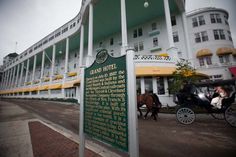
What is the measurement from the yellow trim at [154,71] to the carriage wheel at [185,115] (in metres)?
6.06

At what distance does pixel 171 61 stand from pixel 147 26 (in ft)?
34.7

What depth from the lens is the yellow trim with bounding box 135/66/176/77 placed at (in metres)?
11.6

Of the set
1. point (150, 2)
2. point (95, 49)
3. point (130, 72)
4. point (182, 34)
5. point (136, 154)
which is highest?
point (150, 2)

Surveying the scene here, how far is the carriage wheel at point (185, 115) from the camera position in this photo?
576cm

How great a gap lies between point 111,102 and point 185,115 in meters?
5.66

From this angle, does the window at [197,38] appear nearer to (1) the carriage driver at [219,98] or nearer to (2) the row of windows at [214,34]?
(2) the row of windows at [214,34]

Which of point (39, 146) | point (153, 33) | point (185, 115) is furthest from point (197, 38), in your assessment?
point (39, 146)

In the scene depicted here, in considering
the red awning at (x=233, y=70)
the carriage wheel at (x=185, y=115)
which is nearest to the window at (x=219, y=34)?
the red awning at (x=233, y=70)

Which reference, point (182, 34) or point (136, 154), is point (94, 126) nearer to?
point (136, 154)

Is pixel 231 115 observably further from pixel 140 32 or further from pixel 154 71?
pixel 140 32

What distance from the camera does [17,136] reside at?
14.6 feet

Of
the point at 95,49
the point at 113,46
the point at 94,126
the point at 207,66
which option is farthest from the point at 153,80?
the point at 95,49

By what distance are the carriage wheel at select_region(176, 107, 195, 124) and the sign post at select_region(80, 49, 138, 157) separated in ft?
17.4

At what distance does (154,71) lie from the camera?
11797 mm
